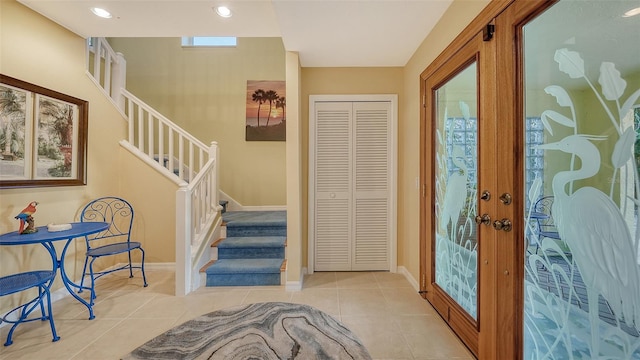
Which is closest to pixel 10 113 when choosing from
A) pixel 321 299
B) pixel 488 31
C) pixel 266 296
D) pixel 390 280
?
pixel 266 296

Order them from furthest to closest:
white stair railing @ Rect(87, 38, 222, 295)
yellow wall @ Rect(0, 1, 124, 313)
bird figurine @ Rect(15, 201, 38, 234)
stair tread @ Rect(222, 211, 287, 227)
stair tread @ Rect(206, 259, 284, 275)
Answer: stair tread @ Rect(222, 211, 287, 227)
stair tread @ Rect(206, 259, 284, 275)
white stair railing @ Rect(87, 38, 222, 295)
yellow wall @ Rect(0, 1, 124, 313)
bird figurine @ Rect(15, 201, 38, 234)

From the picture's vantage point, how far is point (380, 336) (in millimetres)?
1807

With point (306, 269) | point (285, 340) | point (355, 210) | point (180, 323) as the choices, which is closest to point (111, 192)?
point (180, 323)

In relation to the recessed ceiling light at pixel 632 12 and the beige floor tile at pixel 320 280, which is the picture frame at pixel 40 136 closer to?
the beige floor tile at pixel 320 280

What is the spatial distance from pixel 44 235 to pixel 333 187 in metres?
2.60

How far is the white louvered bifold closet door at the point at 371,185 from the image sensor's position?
2.98 m

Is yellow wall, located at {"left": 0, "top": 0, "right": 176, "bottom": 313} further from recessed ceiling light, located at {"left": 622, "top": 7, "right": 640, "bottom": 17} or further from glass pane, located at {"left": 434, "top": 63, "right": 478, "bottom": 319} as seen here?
recessed ceiling light, located at {"left": 622, "top": 7, "right": 640, "bottom": 17}

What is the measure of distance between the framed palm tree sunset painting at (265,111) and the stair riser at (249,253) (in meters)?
2.01

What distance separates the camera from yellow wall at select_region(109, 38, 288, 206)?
4184 millimetres

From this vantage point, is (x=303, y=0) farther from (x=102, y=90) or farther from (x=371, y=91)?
(x=102, y=90)

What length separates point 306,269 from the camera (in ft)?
9.82

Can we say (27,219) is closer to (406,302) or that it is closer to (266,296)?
(266,296)

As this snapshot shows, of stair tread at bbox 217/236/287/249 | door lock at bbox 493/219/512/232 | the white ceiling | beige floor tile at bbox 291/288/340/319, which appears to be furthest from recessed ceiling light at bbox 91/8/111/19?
door lock at bbox 493/219/512/232

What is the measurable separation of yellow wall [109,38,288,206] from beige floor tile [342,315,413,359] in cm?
277
